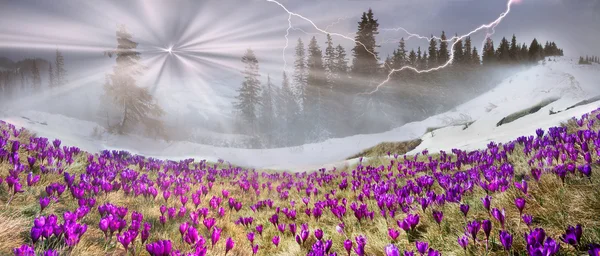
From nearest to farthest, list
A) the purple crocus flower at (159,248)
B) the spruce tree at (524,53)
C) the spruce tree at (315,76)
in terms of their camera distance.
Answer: the purple crocus flower at (159,248) → the spruce tree at (315,76) → the spruce tree at (524,53)

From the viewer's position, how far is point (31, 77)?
93.5 metres

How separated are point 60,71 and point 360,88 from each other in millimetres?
82453

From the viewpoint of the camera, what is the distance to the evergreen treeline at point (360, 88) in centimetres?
4800

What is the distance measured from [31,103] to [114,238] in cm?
9604

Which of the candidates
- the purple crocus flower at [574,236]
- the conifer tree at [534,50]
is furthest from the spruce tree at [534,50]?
the purple crocus flower at [574,236]

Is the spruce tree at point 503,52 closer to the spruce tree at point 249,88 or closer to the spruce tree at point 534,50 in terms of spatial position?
the spruce tree at point 534,50

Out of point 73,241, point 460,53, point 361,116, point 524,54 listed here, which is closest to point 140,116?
point 361,116

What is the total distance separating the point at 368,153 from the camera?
752 inches

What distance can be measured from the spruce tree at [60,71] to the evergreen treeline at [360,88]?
60.5m

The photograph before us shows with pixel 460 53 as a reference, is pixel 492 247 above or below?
below

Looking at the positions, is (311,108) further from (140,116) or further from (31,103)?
(31,103)

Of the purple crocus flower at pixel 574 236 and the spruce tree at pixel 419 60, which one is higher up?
the spruce tree at pixel 419 60

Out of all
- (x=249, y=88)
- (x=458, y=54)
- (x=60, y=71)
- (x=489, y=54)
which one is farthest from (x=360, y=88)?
(x=60, y=71)

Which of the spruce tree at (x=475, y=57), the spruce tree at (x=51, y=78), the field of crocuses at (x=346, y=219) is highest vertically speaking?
the spruce tree at (x=51, y=78)
